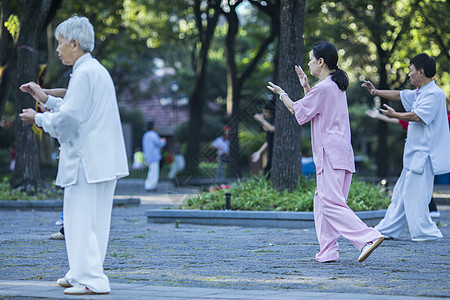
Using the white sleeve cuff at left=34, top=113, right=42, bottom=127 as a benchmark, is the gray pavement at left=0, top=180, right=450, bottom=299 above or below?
below

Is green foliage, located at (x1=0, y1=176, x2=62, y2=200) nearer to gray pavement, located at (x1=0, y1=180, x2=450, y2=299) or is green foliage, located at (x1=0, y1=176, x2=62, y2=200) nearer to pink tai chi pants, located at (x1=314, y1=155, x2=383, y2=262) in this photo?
gray pavement, located at (x1=0, y1=180, x2=450, y2=299)

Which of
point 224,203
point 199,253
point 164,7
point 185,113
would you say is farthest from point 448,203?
point 185,113

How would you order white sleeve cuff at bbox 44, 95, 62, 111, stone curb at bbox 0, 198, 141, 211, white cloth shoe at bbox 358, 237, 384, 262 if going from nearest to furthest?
white sleeve cuff at bbox 44, 95, 62, 111, white cloth shoe at bbox 358, 237, 384, 262, stone curb at bbox 0, 198, 141, 211

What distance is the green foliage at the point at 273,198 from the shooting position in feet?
37.1

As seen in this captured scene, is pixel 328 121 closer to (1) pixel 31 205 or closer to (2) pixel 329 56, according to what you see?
(2) pixel 329 56

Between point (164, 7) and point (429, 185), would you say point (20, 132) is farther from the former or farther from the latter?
point (164, 7)

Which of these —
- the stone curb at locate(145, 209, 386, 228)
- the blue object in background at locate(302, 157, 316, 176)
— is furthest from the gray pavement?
the blue object in background at locate(302, 157, 316, 176)

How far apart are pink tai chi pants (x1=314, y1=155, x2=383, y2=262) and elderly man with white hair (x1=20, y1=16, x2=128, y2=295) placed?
235 centimetres

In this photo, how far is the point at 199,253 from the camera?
7.73 meters

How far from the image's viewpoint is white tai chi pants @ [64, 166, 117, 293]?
5184mm

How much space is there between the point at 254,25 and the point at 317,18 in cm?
896

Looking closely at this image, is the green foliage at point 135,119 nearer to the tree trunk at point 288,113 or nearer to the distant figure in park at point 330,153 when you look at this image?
the tree trunk at point 288,113

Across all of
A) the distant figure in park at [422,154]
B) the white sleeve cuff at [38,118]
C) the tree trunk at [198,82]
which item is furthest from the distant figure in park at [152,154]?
the white sleeve cuff at [38,118]

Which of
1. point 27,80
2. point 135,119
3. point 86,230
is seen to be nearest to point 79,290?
point 86,230
